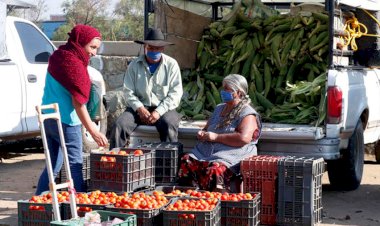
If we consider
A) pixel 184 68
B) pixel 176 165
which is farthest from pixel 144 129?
pixel 184 68

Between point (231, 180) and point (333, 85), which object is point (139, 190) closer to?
point (231, 180)

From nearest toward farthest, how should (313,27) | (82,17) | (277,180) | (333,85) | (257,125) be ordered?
1. (277,180)
2. (257,125)
3. (333,85)
4. (313,27)
5. (82,17)

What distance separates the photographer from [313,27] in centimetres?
1063

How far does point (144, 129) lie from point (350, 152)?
2.40 meters

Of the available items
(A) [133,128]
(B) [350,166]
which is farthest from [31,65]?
(B) [350,166]

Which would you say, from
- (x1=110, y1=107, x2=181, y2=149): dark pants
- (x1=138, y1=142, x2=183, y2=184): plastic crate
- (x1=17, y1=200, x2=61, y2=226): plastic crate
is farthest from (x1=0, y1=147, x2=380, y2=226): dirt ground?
(x1=138, y1=142, x2=183, y2=184): plastic crate

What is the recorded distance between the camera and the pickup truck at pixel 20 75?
456 inches

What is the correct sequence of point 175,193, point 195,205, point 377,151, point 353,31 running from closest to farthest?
point 195,205 < point 175,193 < point 353,31 < point 377,151

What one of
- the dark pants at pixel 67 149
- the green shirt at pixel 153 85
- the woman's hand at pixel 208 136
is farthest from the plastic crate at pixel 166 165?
the green shirt at pixel 153 85

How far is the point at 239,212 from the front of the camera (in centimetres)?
705

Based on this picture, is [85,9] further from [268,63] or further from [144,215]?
[144,215]

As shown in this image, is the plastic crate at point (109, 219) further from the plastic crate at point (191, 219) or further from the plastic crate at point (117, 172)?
the plastic crate at point (117, 172)

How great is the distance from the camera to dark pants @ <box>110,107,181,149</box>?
30.4 ft

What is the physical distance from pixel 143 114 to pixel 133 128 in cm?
21
